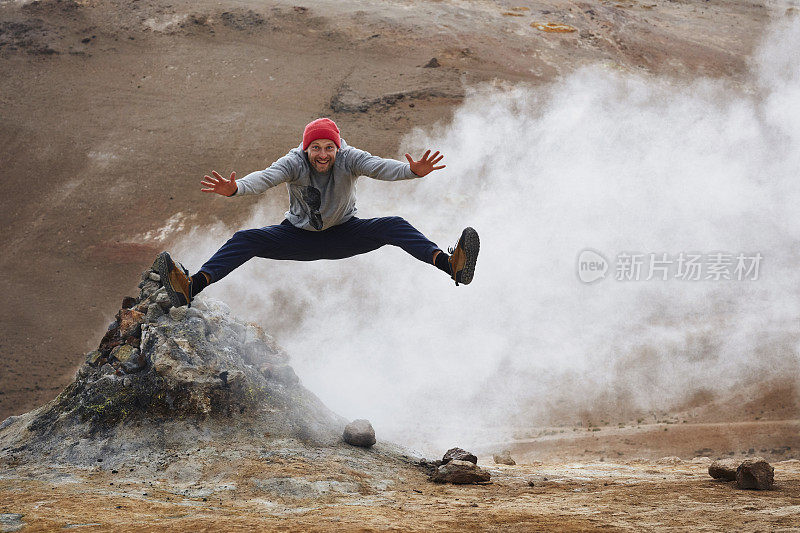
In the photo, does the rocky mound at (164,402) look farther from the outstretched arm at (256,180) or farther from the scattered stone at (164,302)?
the outstretched arm at (256,180)

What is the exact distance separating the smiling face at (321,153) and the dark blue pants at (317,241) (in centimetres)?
52

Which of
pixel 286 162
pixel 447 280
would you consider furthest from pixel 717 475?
Answer: pixel 447 280

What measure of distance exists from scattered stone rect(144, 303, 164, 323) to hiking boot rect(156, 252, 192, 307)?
1992 mm

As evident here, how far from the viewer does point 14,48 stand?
21.5m

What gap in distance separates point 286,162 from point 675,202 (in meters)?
13.4

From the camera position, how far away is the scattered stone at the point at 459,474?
20.7 feet

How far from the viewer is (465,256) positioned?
5098 millimetres

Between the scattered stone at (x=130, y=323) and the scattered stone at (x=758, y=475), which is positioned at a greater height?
the scattered stone at (x=130, y=323)

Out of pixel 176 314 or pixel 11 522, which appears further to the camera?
pixel 176 314

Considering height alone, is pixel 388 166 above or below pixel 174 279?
above

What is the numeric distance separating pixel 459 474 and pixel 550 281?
861cm
